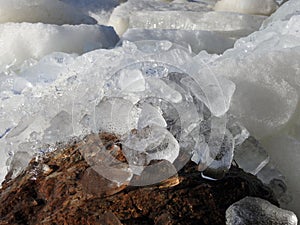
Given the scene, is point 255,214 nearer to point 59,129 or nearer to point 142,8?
point 59,129

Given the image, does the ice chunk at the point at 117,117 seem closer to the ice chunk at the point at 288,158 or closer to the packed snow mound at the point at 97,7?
the ice chunk at the point at 288,158

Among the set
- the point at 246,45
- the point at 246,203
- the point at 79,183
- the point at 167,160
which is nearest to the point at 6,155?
the point at 79,183

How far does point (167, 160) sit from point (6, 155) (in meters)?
0.63

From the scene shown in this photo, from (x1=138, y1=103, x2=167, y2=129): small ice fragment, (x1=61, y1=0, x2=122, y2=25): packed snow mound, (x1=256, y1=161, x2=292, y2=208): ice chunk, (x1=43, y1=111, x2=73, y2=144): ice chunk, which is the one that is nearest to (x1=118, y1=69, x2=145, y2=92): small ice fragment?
(x1=138, y1=103, x2=167, y2=129): small ice fragment

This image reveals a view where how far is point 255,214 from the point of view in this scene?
59.4 inches

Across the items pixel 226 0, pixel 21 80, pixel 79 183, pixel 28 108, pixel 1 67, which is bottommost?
pixel 226 0

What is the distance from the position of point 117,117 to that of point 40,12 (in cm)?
250

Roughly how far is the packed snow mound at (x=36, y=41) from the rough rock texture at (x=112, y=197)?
5.72 ft

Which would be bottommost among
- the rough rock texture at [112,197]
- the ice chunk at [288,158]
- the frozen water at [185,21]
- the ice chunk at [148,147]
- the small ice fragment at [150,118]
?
the frozen water at [185,21]

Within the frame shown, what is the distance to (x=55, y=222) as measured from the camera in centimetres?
152

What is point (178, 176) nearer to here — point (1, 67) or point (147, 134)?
point (147, 134)

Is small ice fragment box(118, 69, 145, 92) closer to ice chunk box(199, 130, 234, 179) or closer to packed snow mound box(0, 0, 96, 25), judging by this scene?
ice chunk box(199, 130, 234, 179)

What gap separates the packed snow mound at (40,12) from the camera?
12.6 ft

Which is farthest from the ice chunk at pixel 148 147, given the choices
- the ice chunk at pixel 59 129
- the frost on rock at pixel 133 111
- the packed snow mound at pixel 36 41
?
the packed snow mound at pixel 36 41
